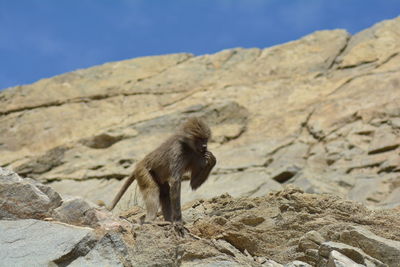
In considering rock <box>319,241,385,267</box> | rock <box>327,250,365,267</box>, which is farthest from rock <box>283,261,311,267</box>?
rock <box>327,250,365,267</box>

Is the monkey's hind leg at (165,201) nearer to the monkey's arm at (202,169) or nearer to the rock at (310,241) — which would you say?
the monkey's arm at (202,169)

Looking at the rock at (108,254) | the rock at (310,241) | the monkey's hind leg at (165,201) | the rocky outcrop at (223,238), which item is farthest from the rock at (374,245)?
the monkey's hind leg at (165,201)

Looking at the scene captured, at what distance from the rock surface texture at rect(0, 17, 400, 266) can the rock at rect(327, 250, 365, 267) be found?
2 cm

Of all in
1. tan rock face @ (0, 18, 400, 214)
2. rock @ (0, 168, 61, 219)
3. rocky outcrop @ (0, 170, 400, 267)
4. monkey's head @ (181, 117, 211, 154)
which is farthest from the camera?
tan rock face @ (0, 18, 400, 214)

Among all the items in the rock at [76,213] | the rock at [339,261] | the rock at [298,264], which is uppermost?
the rock at [76,213]

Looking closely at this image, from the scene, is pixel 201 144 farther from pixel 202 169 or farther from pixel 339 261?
pixel 339 261

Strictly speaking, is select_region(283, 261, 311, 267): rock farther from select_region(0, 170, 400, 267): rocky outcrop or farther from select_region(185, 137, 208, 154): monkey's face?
select_region(185, 137, 208, 154): monkey's face

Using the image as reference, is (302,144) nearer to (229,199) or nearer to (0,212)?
(229,199)

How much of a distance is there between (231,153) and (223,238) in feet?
34.9

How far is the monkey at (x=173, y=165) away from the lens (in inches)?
328

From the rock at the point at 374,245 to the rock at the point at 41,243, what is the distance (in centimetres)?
235

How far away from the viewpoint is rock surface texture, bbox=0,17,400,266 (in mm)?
6176

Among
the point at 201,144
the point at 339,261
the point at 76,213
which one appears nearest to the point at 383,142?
the point at 201,144

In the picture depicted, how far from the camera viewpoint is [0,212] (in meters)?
6.48
